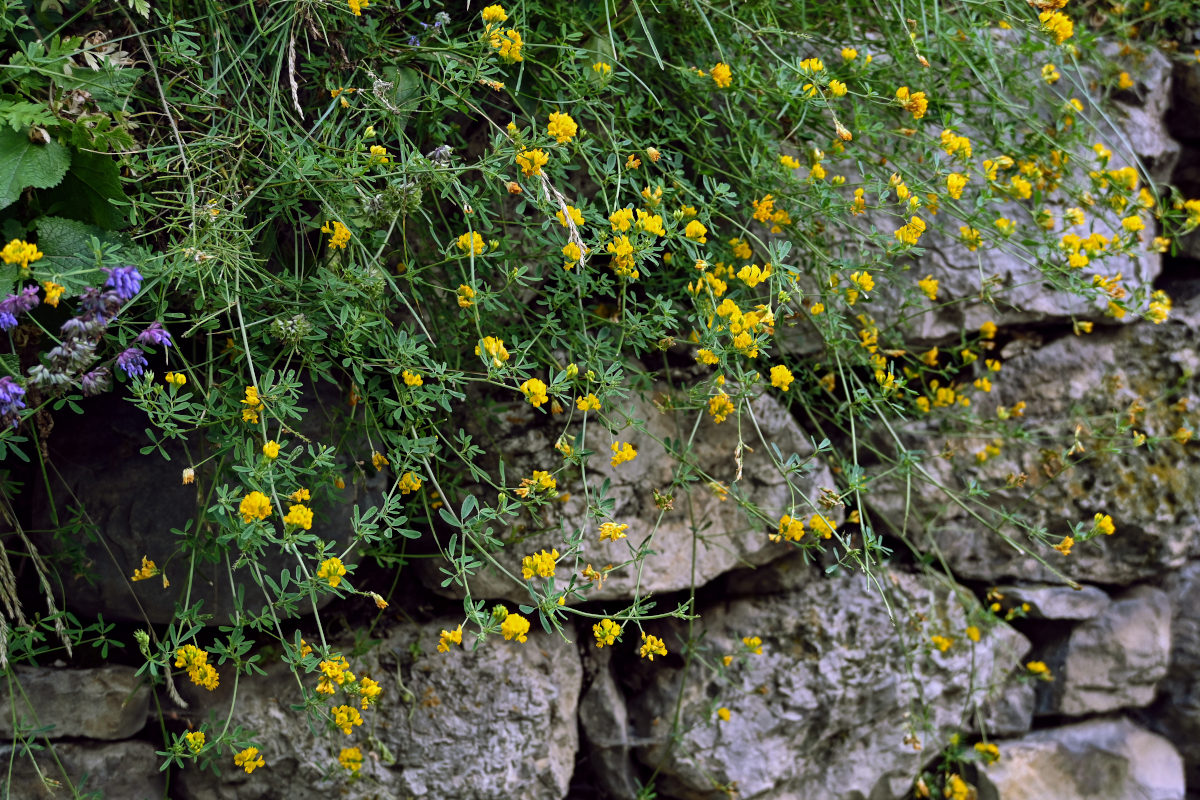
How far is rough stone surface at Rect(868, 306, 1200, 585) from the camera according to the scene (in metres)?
2.64

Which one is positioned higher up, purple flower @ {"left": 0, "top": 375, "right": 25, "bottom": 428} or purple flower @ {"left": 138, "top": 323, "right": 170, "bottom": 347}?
purple flower @ {"left": 138, "top": 323, "right": 170, "bottom": 347}

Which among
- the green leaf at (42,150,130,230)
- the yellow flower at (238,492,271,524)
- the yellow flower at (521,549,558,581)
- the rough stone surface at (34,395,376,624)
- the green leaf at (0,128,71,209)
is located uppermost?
the green leaf at (0,128,71,209)

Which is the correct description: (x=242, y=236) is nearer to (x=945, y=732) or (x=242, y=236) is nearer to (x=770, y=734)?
(x=770, y=734)

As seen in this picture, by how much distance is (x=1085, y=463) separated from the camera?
2707mm

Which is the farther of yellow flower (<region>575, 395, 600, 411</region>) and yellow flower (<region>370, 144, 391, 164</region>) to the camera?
yellow flower (<region>575, 395, 600, 411</region>)

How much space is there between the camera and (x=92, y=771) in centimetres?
199

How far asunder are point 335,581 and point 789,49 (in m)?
1.58

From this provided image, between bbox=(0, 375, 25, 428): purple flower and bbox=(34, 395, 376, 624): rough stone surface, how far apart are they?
1.74ft

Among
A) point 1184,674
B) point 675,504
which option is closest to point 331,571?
point 675,504

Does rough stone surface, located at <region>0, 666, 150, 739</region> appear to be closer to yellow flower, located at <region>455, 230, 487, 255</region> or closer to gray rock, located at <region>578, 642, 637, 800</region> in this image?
gray rock, located at <region>578, 642, 637, 800</region>

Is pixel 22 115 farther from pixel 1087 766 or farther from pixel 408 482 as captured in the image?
pixel 1087 766

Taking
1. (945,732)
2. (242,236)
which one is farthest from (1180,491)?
(242,236)

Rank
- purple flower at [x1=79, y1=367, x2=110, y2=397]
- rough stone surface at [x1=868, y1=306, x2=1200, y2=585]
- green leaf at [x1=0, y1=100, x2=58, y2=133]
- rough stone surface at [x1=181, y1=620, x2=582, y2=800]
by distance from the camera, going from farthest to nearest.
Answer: rough stone surface at [x1=868, y1=306, x2=1200, y2=585] < rough stone surface at [x1=181, y1=620, x2=582, y2=800] < green leaf at [x1=0, y1=100, x2=58, y2=133] < purple flower at [x1=79, y1=367, x2=110, y2=397]

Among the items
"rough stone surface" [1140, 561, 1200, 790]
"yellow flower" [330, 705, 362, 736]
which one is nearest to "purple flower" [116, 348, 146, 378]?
"yellow flower" [330, 705, 362, 736]
